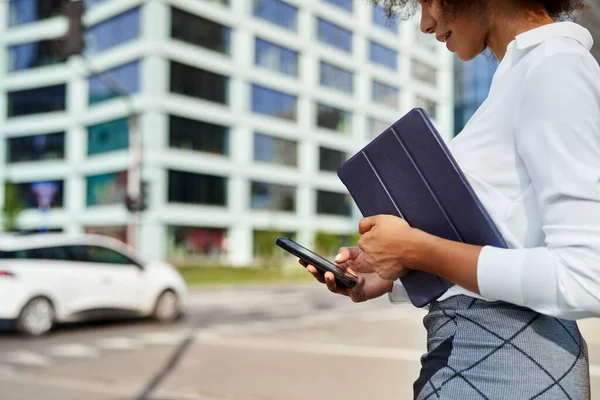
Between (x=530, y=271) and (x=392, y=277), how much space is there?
0.81 ft

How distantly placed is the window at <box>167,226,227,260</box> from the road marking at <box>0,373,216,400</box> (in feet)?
96.9

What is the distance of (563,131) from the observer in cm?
107

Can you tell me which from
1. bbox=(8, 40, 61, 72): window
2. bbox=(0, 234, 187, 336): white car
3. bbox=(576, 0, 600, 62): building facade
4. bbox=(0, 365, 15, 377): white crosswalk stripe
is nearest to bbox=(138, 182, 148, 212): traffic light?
bbox=(0, 234, 187, 336): white car

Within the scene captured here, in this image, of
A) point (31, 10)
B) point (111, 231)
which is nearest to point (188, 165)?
point (111, 231)

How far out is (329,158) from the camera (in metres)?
47.2

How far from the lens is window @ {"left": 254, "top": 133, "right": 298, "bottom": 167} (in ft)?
136

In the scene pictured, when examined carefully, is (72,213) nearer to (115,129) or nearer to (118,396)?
(115,129)

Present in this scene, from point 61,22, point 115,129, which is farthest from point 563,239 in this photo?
point 61,22

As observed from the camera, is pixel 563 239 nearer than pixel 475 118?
Yes

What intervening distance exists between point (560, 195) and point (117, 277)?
10946 millimetres

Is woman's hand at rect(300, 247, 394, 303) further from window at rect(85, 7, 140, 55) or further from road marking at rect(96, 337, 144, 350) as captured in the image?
window at rect(85, 7, 140, 55)

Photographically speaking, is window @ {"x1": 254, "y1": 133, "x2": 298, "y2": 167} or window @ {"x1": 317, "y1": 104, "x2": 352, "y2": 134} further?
window @ {"x1": 317, "y1": 104, "x2": 352, "y2": 134}

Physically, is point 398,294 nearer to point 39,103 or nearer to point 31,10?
point 39,103

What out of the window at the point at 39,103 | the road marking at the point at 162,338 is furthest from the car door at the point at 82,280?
the window at the point at 39,103
